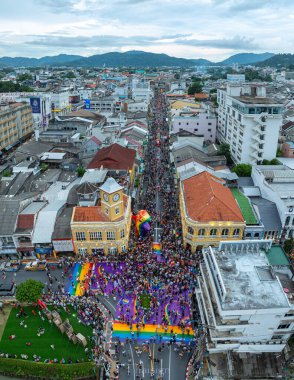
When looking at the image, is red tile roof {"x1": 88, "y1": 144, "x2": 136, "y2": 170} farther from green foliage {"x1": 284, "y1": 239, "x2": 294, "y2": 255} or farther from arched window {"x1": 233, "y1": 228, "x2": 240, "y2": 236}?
green foliage {"x1": 284, "y1": 239, "x2": 294, "y2": 255}

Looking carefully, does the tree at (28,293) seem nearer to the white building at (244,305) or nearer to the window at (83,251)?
the window at (83,251)

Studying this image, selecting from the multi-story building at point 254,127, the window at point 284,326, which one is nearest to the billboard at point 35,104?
the multi-story building at point 254,127

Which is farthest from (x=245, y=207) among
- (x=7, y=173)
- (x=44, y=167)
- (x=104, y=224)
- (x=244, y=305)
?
(x=7, y=173)

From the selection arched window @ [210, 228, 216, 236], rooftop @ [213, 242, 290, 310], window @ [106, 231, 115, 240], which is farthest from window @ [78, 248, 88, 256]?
rooftop @ [213, 242, 290, 310]

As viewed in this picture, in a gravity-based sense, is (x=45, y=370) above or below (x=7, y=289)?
below

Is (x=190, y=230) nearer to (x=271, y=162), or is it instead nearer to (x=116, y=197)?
(x=116, y=197)
